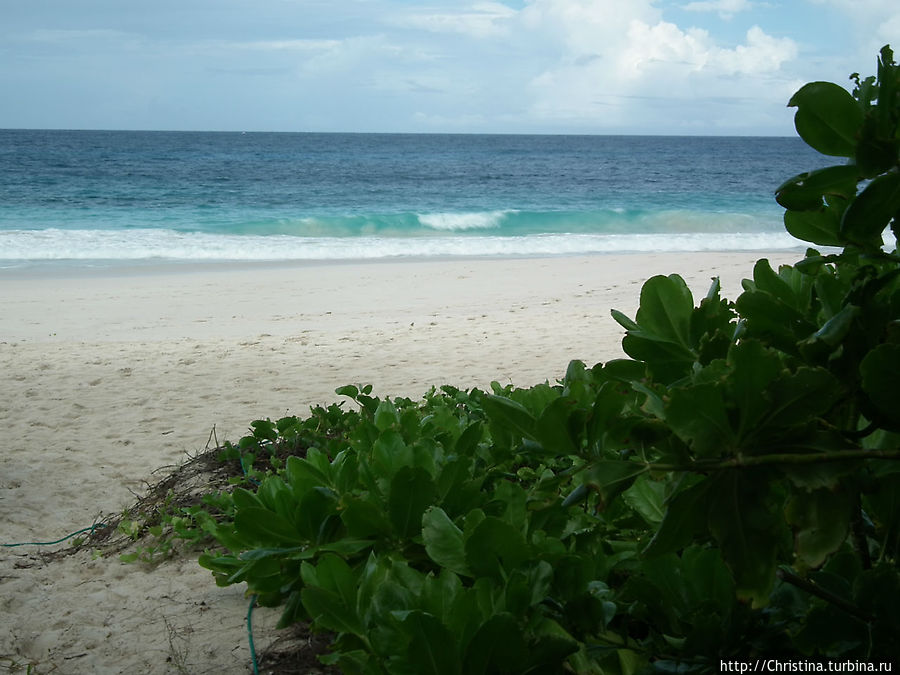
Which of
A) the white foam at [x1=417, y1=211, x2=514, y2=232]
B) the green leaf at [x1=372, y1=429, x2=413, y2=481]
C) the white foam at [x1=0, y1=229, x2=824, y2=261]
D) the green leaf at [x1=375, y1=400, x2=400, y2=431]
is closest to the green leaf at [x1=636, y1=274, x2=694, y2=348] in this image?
the green leaf at [x1=372, y1=429, x2=413, y2=481]

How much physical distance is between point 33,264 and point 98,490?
36.6 feet

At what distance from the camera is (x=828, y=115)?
0.79 m

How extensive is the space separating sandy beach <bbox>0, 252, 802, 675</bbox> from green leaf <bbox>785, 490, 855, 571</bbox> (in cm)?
128

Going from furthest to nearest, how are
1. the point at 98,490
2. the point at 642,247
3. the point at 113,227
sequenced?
the point at 113,227 < the point at 642,247 < the point at 98,490

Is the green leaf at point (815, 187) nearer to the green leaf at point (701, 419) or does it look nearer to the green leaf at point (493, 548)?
the green leaf at point (701, 419)

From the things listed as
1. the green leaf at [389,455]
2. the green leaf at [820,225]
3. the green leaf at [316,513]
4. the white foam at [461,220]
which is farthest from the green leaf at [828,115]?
the white foam at [461,220]

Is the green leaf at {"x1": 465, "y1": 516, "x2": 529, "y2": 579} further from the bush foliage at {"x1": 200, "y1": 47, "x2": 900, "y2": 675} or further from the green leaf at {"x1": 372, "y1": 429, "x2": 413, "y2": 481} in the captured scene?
the green leaf at {"x1": 372, "y1": 429, "x2": 413, "y2": 481}

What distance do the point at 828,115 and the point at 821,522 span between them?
401mm

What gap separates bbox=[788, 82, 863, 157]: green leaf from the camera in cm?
78

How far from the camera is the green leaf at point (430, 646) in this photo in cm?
91

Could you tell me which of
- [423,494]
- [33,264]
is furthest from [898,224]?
[33,264]

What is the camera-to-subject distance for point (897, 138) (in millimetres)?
753

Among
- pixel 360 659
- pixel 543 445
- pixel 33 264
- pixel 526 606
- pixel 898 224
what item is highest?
pixel 898 224

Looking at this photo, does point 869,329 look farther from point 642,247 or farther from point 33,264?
point 642,247
